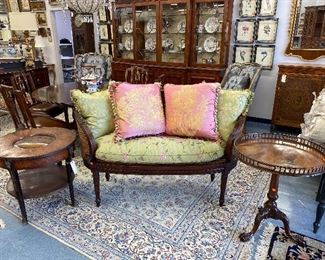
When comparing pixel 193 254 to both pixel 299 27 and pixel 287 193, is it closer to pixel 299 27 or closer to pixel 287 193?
pixel 287 193

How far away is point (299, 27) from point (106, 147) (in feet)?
10.6

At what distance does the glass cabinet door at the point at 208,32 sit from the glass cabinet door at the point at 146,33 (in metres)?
0.76

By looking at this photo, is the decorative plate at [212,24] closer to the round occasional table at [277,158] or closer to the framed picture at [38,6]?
the round occasional table at [277,158]

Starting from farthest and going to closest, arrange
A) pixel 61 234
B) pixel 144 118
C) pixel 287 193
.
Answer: pixel 287 193 → pixel 144 118 → pixel 61 234

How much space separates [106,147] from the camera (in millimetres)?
2139

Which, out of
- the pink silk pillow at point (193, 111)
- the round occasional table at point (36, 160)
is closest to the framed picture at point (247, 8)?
the pink silk pillow at point (193, 111)

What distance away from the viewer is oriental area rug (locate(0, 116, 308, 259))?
1.80m

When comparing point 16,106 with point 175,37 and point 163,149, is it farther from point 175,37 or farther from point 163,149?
point 175,37

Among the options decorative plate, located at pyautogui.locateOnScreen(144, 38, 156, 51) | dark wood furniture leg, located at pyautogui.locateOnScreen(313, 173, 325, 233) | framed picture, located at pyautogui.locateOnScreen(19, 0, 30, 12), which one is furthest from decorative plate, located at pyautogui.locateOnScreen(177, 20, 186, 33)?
framed picture, located at pyautogui.locateOnScreen(19, 0, 30, 12)

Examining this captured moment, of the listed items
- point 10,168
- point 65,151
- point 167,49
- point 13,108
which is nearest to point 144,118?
point 65,151

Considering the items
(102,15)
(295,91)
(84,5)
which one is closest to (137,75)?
(84,5)

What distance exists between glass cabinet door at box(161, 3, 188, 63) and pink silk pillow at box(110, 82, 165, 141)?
2.23 m

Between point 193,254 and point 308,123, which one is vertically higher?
point 308,123

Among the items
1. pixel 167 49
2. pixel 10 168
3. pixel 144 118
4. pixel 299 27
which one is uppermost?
pixel 299 27
